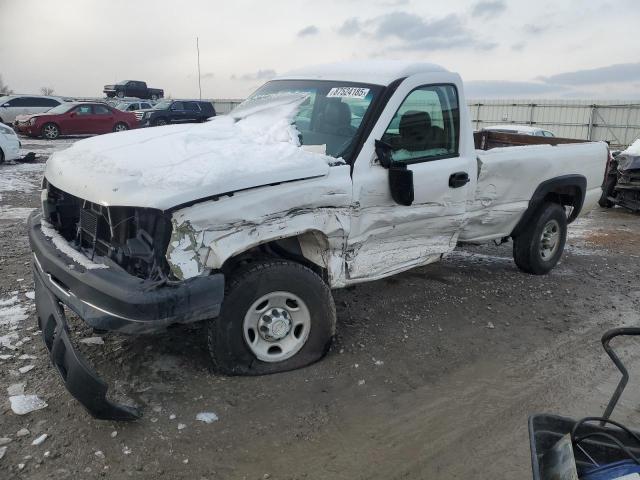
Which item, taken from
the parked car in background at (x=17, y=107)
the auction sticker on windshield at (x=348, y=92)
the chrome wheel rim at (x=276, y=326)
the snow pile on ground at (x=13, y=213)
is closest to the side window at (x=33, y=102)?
the parked car in background at (x=17, y=107)

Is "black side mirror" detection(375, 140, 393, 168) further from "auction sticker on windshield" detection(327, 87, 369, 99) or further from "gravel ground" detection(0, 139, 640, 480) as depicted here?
"gravel ground" detection(0, 139, 640, 480)

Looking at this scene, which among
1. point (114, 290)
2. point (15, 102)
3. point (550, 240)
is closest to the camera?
point (114, 290)

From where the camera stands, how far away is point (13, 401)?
3291mm

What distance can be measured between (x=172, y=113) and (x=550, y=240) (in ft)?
67.7

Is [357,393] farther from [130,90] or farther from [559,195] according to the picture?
[130,90]

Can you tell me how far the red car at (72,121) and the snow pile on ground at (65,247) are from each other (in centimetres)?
1844

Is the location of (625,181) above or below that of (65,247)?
below

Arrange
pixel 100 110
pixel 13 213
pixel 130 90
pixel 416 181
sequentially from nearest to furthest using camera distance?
pixel 416 181 → pixel 13 213 → pixel 100 110 → pixel 130 90

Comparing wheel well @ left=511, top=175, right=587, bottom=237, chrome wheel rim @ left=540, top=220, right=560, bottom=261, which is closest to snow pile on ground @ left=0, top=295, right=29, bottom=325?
wheel well @ left=511, top=175, right=587, bottom=237

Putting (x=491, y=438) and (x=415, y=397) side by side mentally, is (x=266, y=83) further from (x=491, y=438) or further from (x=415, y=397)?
(x=491, y=438)

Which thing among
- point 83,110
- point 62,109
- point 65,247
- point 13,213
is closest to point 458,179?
point 65,247

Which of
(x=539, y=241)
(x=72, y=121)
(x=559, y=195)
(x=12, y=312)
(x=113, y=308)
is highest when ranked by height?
(x=72, y=121)

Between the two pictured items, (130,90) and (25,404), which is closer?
(25,404)

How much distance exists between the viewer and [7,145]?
1280cm
